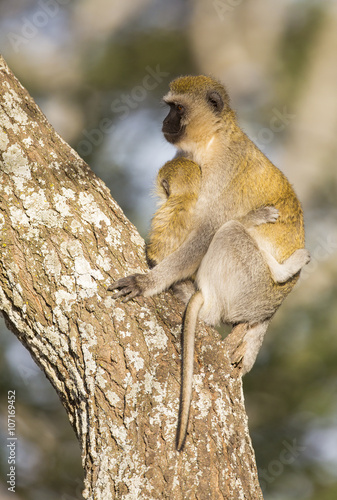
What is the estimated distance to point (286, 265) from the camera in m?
4.18

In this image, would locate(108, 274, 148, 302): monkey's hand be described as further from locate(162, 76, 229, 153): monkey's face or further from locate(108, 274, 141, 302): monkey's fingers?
locate(162, 76, 229, 153): monkey's face

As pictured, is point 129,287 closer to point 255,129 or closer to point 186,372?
point 186,372

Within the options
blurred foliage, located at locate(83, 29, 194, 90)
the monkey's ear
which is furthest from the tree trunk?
blurred foliage, located at locate(83, 29, 194, 90)

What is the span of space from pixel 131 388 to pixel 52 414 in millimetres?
5008

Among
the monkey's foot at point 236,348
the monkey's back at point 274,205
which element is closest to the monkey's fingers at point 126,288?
the monkey's foot at point 236,348

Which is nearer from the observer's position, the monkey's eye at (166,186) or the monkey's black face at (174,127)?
the monkey's eye at (166,186)

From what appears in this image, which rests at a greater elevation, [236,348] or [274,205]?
[274,205]

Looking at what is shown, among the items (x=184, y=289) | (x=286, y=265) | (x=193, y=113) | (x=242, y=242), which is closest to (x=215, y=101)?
(x=193, y=113)

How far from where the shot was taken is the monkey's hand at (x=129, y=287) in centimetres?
286

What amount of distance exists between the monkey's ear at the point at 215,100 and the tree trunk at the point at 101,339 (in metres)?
1.75

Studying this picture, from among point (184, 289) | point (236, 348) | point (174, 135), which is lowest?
point (236, 348)

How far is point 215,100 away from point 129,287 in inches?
91.2

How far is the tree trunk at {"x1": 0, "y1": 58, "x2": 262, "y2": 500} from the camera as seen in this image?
98.2 inches

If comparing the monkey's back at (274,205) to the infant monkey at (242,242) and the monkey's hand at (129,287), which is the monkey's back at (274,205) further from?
the monkey's hand at (129,287)
